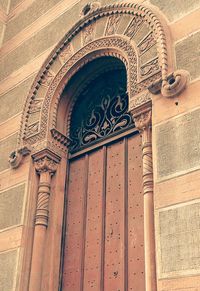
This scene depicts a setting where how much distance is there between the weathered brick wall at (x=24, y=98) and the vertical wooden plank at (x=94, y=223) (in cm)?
84

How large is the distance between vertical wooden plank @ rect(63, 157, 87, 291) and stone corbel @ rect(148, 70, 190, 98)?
1781mm

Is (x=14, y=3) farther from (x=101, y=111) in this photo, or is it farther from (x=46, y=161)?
(x=46, y=161)

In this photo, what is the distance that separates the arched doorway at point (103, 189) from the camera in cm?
480

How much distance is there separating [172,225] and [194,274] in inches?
19.9

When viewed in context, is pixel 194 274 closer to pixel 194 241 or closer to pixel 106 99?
pixel 194 241

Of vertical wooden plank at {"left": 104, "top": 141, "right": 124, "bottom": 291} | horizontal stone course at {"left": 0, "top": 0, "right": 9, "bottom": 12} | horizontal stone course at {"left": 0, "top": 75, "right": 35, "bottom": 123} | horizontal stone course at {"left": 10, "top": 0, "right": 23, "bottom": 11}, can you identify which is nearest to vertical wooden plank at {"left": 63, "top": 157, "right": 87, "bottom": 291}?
vertical wooden plank at {"left": 104, "top": 141, "right": 124, "bottom": 291}

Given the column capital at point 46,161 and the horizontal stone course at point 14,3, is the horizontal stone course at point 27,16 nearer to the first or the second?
the horizontal stone course at point 14,3

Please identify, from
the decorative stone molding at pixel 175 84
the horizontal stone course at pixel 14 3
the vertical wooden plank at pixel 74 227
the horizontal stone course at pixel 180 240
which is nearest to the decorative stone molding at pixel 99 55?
the decorative stone molding at pixel 175 84

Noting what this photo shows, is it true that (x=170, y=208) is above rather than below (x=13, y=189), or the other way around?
below

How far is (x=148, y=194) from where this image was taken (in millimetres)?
4422

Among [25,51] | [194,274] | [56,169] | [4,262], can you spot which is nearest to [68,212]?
[56,169]

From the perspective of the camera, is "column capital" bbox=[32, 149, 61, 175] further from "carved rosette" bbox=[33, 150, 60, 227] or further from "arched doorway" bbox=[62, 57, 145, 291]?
"arched doorway" bbox=[62, 57, 145, 291]

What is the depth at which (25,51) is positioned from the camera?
24.1 feet

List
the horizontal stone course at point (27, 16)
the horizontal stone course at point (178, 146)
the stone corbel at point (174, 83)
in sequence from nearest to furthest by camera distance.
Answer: the horizontal stone course at point (178, 146) → the stone corbel at point (174, 83) → the horizontal stone course at point (27, 16)
